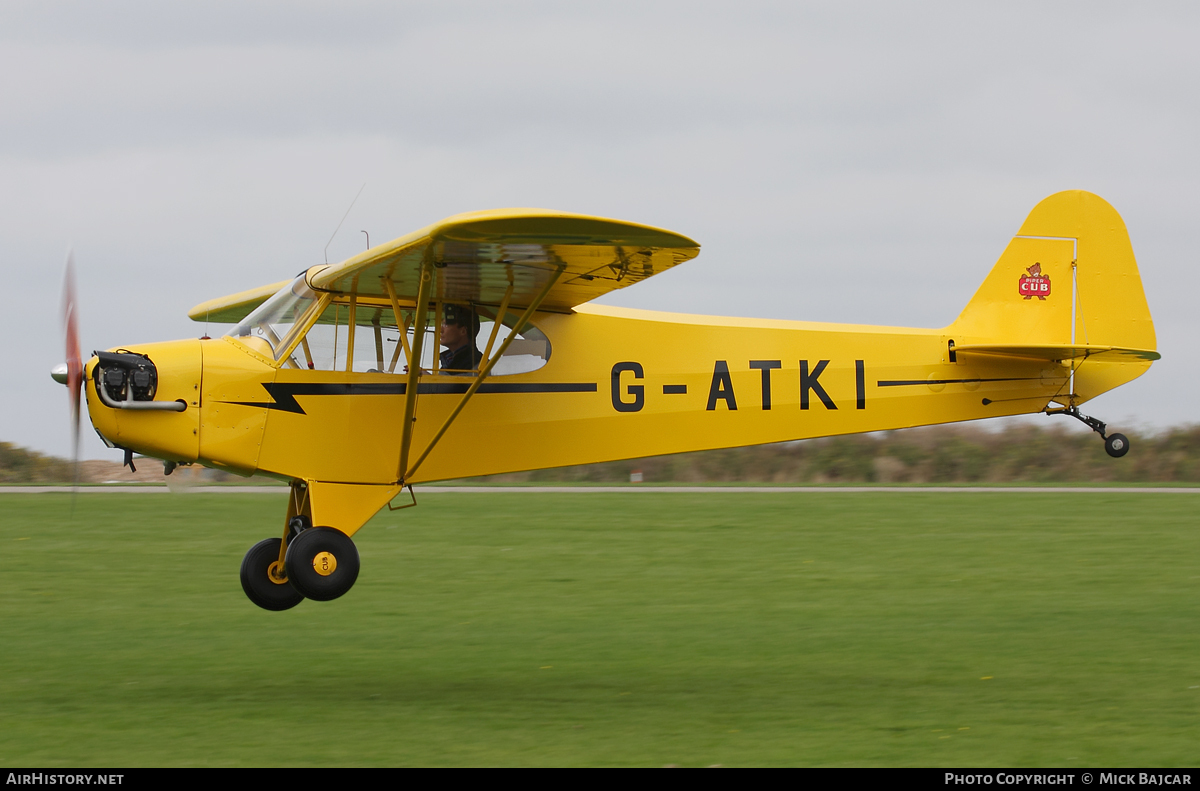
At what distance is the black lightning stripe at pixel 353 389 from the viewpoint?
9125 millimetres

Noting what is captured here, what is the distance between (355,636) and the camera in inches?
461

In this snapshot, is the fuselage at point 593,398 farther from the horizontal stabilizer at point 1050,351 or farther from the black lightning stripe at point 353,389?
the horizontal stabilizer at point 1050,351

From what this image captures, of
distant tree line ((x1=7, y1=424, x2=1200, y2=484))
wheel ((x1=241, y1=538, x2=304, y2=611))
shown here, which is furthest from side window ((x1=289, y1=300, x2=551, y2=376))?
distant tree line ((x1=7, y1=424, x2=1200, y2=484))

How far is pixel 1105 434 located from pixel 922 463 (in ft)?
59.0

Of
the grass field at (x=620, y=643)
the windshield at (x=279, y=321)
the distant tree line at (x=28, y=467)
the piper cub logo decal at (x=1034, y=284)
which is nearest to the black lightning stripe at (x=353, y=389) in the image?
the windshield at (x=279, y=321)

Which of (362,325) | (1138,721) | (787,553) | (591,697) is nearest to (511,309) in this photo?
(362,325)

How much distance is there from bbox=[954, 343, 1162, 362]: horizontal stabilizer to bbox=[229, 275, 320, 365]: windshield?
6048 mm

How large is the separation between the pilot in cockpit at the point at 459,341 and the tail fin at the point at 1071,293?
190 inches

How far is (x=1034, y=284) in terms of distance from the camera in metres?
11.9

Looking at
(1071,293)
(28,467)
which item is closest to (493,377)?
(1071,293)

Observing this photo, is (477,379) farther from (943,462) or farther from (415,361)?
(943,462)

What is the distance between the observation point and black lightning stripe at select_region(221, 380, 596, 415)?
9.12m
